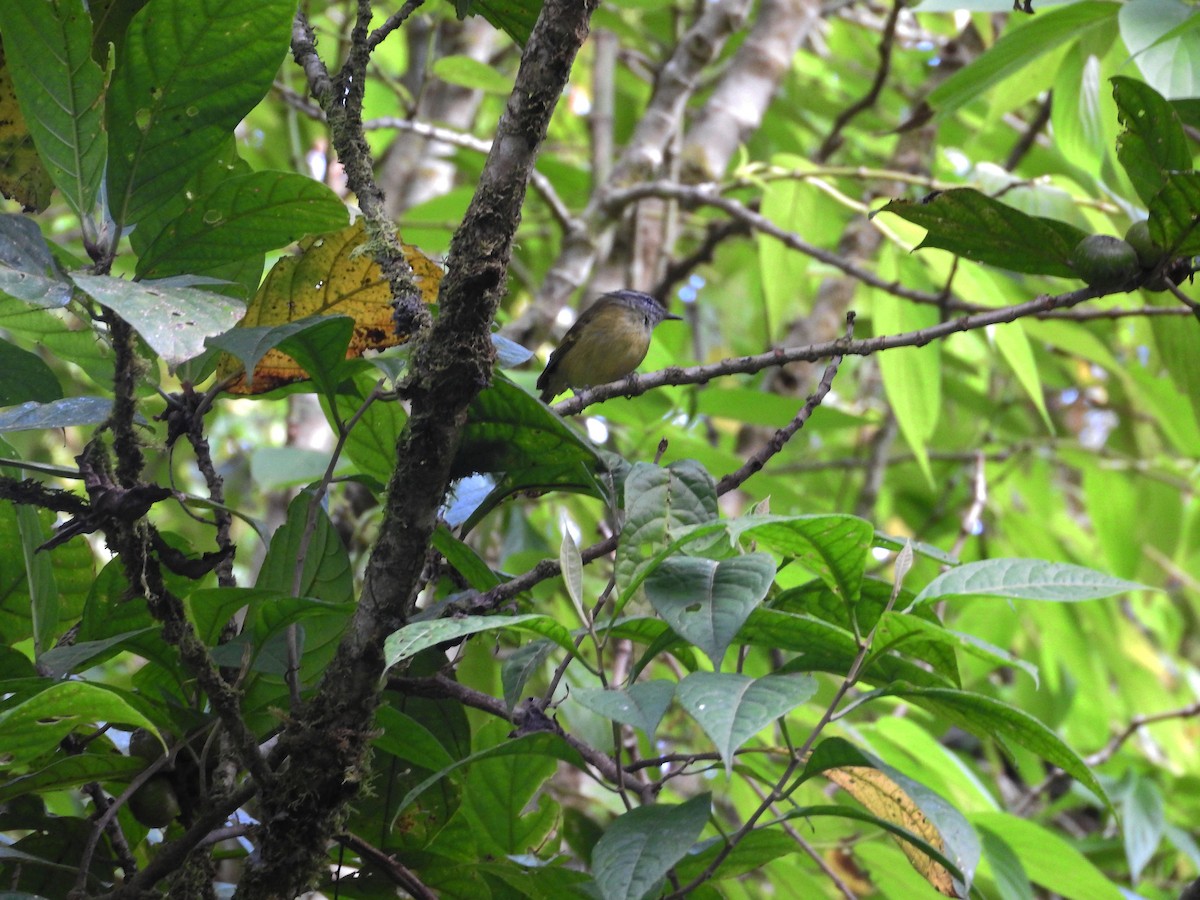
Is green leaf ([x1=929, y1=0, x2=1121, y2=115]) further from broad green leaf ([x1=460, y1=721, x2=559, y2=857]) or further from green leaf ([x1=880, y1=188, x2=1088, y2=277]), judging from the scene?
broad green leaf ([x1=460, y1=721, x2=559, y2=857])

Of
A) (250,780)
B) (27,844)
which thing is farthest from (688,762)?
(27,844)

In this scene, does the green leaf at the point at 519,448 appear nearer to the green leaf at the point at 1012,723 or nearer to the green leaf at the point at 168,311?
the green leaf at the point at 168,311

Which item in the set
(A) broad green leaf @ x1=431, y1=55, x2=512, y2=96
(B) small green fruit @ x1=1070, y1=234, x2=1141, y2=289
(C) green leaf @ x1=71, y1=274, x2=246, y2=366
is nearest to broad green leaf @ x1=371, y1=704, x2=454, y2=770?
(C) green leaf @ x1=71, y1=274, x2=246, y2=366

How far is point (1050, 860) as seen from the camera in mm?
2148

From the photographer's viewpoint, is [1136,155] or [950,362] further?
[950,362]

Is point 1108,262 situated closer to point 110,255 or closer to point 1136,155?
point 1136,155

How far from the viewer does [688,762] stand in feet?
3.97

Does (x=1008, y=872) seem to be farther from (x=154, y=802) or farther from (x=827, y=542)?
(x=154, y=802)

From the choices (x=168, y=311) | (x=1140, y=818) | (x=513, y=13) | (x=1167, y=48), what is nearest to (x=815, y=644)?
(x=168, y=311)

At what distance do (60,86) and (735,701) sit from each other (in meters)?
0.91

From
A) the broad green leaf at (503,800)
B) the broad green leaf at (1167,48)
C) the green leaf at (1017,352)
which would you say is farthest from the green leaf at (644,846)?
the green leaf at (1017,352)

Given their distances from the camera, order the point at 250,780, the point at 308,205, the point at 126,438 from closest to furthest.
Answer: the point at 126,438 → the point at 250,780 → the point at 308,205

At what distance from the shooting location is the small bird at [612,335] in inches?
138

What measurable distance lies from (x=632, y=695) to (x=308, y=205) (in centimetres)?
67
